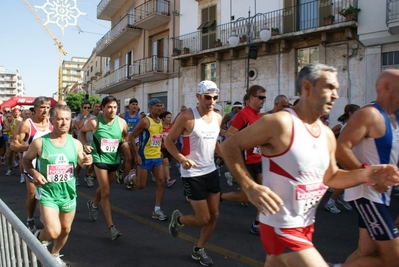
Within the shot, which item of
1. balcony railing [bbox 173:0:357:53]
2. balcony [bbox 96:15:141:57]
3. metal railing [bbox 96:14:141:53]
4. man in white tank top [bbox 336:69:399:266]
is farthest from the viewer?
metal railing [bbox 96:14:141:53]

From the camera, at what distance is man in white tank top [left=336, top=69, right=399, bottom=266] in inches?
107

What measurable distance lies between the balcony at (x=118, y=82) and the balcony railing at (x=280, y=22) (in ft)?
23.8

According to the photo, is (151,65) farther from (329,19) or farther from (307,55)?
(329,19)

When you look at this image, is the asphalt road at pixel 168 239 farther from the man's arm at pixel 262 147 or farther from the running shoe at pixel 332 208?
the man's arm at pixel 262 147

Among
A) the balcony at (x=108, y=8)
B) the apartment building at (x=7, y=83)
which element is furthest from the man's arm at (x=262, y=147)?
the apartment building at (x=7, y=83)

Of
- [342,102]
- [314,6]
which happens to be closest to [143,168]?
[342,102]

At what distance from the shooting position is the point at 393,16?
40.9 ft

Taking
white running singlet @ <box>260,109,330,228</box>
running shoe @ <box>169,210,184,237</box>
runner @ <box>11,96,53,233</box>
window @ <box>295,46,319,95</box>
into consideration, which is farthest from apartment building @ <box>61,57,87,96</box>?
white running singlet @ <box>260,109,330,228</box>

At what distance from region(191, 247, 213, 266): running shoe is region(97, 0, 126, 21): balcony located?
Answer: 92.3 feet

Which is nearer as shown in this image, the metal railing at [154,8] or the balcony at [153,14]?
the balcony at [153,14]

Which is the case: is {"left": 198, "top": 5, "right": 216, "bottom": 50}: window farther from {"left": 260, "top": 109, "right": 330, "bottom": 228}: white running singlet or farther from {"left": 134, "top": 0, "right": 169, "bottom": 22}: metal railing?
{"left": 260, "top": 109, "right": 330, "bottom": 228}: white running singlet

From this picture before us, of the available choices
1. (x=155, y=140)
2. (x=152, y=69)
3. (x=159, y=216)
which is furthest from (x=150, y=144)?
(x=152, y=69)

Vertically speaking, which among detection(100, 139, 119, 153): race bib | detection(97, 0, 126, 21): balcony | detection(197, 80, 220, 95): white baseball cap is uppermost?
detection(97, 0, 126, 21): balcony

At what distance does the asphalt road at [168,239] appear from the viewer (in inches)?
162
